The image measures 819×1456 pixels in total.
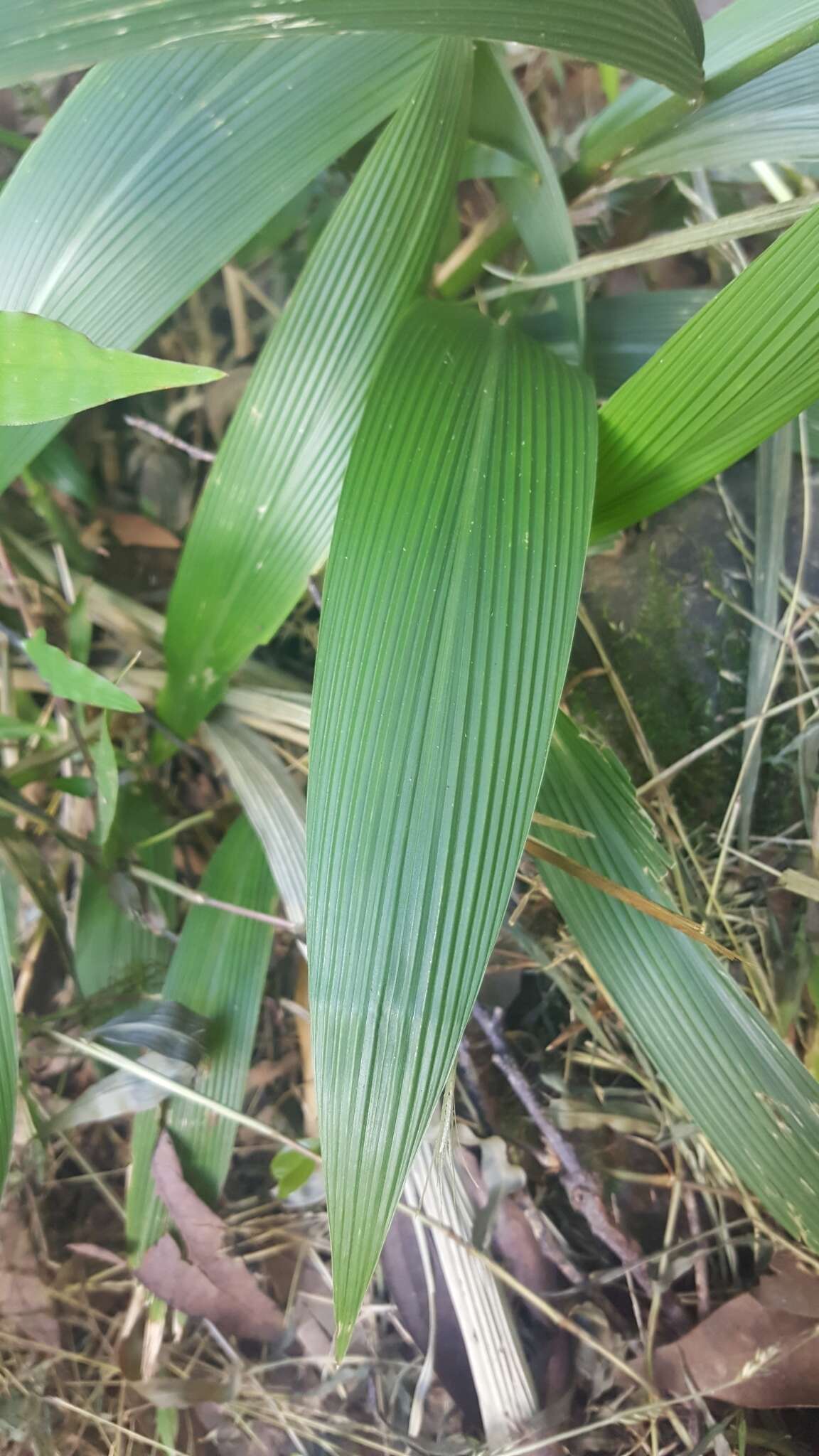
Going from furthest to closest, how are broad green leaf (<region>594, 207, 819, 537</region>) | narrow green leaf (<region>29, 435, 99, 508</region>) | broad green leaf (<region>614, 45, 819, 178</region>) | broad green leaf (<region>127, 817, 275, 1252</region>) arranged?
narrow green leaf (<region>29, 435, 99, 508</region>) → broad green leaf (<region>127, 817, 275, 1252</region>) → broad green leaf (<region>614, 45, 819, 178</region>) → broad green leaf (<region>594, 207, 819, 537</region>)

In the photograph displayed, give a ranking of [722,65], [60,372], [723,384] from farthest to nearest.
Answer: [722,65] → [723,384] → [60,372]

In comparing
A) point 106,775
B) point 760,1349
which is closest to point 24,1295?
point 106,775

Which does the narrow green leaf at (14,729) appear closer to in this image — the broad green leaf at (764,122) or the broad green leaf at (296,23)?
the broad green leaf at (296,23)

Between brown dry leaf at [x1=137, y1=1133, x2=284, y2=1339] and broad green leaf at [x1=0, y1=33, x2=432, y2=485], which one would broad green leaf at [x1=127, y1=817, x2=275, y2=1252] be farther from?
broad green leaf at [x1=0, y1=33, x2=432, y2=485]

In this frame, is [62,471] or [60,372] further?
[62,471]

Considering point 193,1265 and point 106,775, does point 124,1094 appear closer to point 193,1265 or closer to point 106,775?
point 193,1265

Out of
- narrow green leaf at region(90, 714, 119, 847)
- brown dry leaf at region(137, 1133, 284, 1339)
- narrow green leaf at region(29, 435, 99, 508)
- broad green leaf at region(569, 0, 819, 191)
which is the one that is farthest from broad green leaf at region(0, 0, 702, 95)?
brown dry leaf at region(137, 1133, 284, 1339)
